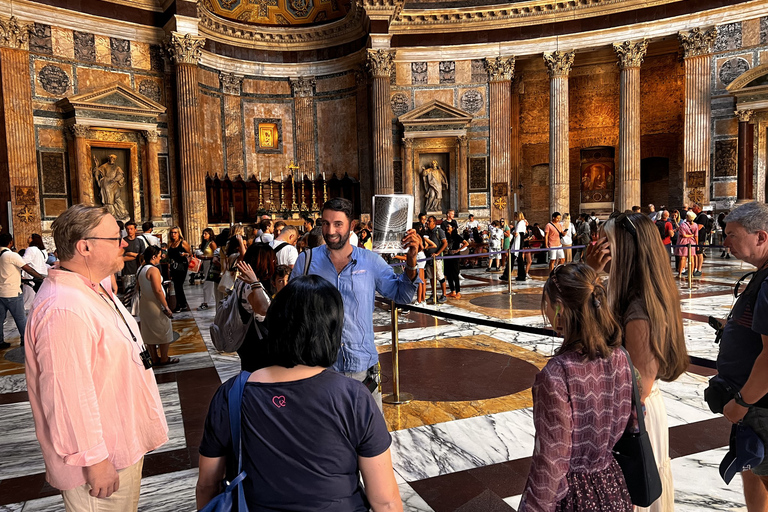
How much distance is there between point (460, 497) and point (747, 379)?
1707mm

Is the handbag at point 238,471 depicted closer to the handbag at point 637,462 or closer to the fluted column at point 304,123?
the handbag at point 637,462

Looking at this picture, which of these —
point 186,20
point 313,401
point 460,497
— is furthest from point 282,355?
point 186,20

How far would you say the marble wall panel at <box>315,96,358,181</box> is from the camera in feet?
70.2

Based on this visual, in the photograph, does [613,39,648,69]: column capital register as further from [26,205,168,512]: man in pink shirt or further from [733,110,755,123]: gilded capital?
[26,205,168,512]: man in pink shirt

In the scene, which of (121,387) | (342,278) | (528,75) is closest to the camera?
(121,387)

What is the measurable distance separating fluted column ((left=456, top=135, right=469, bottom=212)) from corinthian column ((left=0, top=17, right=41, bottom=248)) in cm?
1419

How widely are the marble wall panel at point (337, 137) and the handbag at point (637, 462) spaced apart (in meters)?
20.0

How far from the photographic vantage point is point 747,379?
214 cm

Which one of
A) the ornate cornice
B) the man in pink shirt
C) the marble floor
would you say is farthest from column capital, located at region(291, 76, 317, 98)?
the man in pink shirt

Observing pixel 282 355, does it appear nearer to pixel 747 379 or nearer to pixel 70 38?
pixel 747 379

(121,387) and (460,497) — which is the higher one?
(121,387)

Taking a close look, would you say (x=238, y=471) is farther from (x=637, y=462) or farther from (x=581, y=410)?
(x=637, y=462)

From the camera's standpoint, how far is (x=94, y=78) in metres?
16.5

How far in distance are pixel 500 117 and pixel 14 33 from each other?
16.1m
